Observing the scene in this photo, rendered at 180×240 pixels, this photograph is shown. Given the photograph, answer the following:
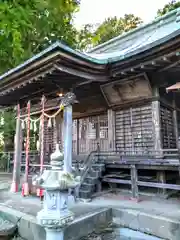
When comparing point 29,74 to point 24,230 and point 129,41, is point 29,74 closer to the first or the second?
point 24,230

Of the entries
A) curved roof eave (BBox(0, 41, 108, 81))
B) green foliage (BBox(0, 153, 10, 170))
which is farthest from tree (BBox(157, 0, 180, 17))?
green foliage (BBox(0, 153, 10, 170))

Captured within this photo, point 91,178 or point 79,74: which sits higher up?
point 79,74

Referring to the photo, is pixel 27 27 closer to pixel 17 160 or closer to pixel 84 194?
pixel 17 160

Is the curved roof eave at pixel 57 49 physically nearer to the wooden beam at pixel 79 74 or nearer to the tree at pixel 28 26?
the wooden beam at pixel 79 74

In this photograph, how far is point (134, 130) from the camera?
7.07 meters

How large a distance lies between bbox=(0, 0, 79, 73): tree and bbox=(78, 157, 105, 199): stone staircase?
13.5ft

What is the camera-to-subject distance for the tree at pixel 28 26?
585 cm

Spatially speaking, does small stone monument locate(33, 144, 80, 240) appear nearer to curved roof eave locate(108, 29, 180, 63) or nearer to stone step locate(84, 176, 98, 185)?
curved roof eave locate(108, 29, 180, 63)

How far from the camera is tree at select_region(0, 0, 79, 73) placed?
5.85 meters

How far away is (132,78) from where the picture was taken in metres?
6.30

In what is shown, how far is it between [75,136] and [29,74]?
4619 mm

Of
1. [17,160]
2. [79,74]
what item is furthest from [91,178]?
[79,74]

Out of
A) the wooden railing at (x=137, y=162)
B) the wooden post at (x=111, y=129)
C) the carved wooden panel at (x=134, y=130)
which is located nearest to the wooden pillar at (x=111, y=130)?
the wooden post at (x=111, y=129)

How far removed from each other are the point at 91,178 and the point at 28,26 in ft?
18.4
